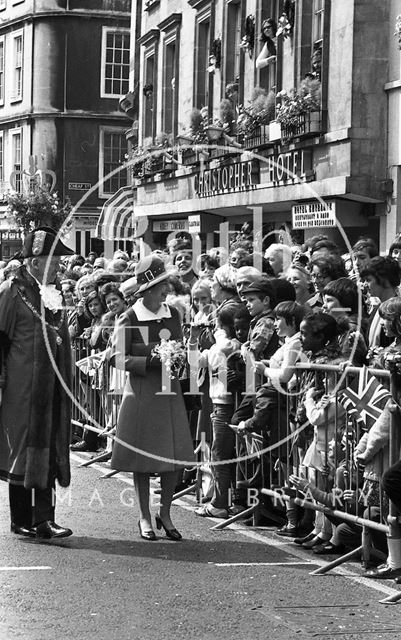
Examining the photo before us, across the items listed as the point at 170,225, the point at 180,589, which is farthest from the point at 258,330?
the point at 170,225

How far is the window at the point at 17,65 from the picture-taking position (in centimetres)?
5297

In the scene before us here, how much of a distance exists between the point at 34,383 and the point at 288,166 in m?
14.4

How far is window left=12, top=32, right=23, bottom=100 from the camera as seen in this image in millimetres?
52969

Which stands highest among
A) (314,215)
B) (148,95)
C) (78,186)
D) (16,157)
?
(16,157)

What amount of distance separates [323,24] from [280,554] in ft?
46.6

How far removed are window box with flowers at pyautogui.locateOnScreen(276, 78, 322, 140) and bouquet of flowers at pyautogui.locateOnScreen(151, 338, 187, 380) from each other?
12815mm

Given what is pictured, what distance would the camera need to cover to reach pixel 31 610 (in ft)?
24.8

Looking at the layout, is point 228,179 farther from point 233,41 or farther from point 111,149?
point 111,149

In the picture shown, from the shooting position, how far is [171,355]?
10.2 metres

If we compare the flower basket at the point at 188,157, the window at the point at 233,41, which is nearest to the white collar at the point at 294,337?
the window at the point at 233,41

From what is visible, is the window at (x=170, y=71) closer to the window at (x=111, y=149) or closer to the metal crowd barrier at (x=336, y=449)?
the window at (x=111, y=149)

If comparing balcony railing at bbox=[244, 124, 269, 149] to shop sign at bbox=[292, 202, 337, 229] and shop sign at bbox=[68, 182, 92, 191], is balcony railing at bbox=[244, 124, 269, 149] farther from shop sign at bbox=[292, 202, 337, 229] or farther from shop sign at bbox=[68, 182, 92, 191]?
shop sign at bbox=[68, 182, 92, 191]

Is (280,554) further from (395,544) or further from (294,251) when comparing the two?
(294,251)

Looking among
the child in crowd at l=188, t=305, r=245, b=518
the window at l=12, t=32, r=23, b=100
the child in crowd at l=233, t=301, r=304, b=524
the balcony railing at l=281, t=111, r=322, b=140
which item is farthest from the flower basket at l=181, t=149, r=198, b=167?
the window at l=12, t=32, r=23, b=100
